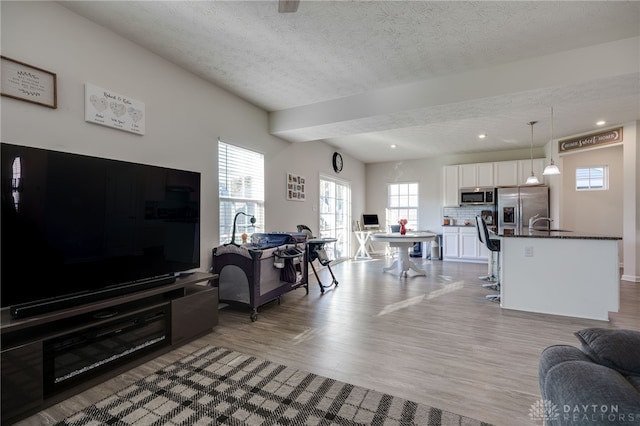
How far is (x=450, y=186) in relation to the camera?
24.9ft

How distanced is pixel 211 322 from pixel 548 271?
378 centimetres

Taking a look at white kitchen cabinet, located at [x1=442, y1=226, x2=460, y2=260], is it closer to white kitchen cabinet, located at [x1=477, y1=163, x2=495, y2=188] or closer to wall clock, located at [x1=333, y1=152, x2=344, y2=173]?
white kitchen cabinet, located at [x1=477, y1=163, x2=495, y2=188]

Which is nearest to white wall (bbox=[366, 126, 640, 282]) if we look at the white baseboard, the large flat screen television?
the white baseboard

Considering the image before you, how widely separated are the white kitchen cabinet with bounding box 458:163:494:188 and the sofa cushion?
669cm

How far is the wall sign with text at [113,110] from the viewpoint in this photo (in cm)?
238

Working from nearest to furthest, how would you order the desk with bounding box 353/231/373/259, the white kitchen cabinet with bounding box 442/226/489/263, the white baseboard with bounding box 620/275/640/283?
1. the white baseboard with bounding box 620/275/640/283
2. the white kitchen cabinet with bounding box 442/226/489/263
3. the desk with bounding box 353/231/373/259

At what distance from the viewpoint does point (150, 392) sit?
191 cm

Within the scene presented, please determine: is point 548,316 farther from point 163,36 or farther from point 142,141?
point 163,36

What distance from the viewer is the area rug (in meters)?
1.65

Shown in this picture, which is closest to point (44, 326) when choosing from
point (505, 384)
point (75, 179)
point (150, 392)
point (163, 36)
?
point (150, 392)

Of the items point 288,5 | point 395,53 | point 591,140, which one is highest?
point 395,53

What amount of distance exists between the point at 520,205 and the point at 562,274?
3.70 metres

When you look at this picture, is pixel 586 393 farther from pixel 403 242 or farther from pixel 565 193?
pixel 565 193

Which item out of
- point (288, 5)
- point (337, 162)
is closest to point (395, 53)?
point (288, 5)
